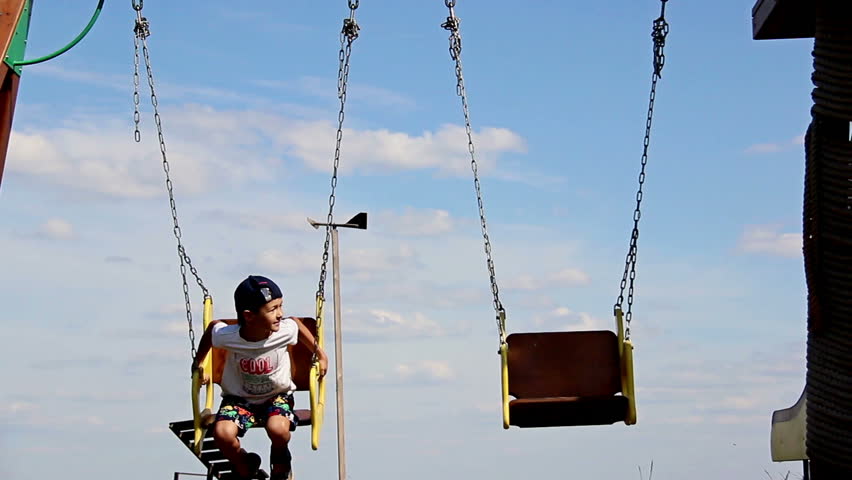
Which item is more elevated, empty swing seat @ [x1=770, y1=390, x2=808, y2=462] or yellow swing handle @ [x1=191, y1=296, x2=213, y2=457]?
yellow swing handle @ [x1=191, y1=296, x2=213, y2=457]

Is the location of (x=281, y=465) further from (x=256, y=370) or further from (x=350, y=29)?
(x=350, y=29)

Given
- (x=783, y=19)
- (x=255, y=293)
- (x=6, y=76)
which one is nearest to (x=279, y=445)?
(x=255, y=293)

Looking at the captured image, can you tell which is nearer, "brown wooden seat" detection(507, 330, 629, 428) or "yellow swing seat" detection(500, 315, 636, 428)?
"yellow swing seat" detection(500, 315, 636, 428)

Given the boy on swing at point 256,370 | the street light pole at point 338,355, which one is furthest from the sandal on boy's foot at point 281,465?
the street light pole at point 338,355

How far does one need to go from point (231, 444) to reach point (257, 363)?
1.75 ft

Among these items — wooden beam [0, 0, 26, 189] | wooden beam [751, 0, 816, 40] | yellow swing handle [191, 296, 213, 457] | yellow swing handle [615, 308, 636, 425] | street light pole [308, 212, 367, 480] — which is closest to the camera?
wooden beam [751, 0, 816, 40]

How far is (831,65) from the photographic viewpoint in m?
4.44

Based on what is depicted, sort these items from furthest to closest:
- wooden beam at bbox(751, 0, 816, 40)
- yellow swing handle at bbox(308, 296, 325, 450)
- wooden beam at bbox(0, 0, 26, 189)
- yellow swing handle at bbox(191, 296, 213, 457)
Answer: yellow swing handle at bbox(191, 296, 213, 457) → yellow swing handle at bbox(308, 296, 325, 450) → wooden beam at bbox(0, 0, 26, 189) → wooden beam at bbox(751, 0, 816, 40)

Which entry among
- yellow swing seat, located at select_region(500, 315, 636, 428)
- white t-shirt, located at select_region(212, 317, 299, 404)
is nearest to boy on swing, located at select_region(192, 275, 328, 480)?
white t-shirt, located at select_region(212, 317, 299, 404)

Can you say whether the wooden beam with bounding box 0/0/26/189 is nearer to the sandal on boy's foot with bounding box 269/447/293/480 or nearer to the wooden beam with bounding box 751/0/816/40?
the sandal on boy's foot with bounding box 269/447/293/480

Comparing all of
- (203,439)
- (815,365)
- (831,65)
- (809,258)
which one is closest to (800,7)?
(831,65)

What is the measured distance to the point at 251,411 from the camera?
270 inches

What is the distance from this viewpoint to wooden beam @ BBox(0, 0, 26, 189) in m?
5.80

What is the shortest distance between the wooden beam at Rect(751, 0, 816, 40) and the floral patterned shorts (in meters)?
3.41
